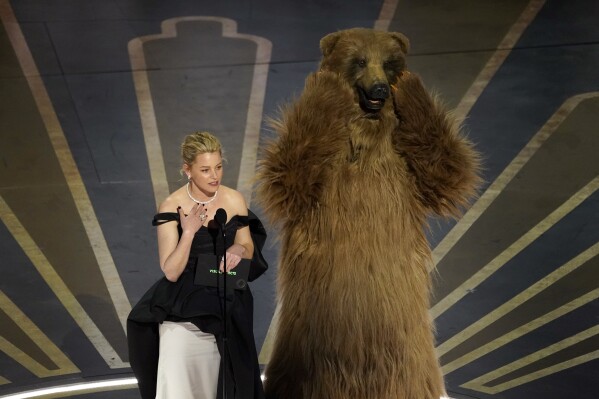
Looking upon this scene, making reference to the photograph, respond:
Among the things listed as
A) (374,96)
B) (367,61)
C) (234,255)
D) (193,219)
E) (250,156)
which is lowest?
(250,156)

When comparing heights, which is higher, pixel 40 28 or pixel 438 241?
pixel 40 28

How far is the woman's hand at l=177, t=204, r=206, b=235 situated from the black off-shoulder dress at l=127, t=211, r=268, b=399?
37mm

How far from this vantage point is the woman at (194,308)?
12.7 feet

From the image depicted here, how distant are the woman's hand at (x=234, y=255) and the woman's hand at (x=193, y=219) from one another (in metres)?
0.13

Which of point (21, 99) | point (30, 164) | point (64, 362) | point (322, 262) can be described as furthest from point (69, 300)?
point (322, 262)

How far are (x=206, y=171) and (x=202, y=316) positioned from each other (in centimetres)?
49

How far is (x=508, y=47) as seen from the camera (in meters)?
8.02

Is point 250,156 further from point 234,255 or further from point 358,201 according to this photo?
point 234,255

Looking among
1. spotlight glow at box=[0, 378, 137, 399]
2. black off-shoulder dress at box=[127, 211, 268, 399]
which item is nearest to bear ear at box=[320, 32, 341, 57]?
black off-shoulder dress at box=[127, 211, 268, 399]

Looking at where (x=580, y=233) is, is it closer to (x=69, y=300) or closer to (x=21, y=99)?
(x=69, y=300)

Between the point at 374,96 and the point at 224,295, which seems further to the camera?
the point at 374,96

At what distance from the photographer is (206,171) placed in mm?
3895

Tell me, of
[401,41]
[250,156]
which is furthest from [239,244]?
[250,156]

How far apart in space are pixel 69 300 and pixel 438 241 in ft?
6.90
